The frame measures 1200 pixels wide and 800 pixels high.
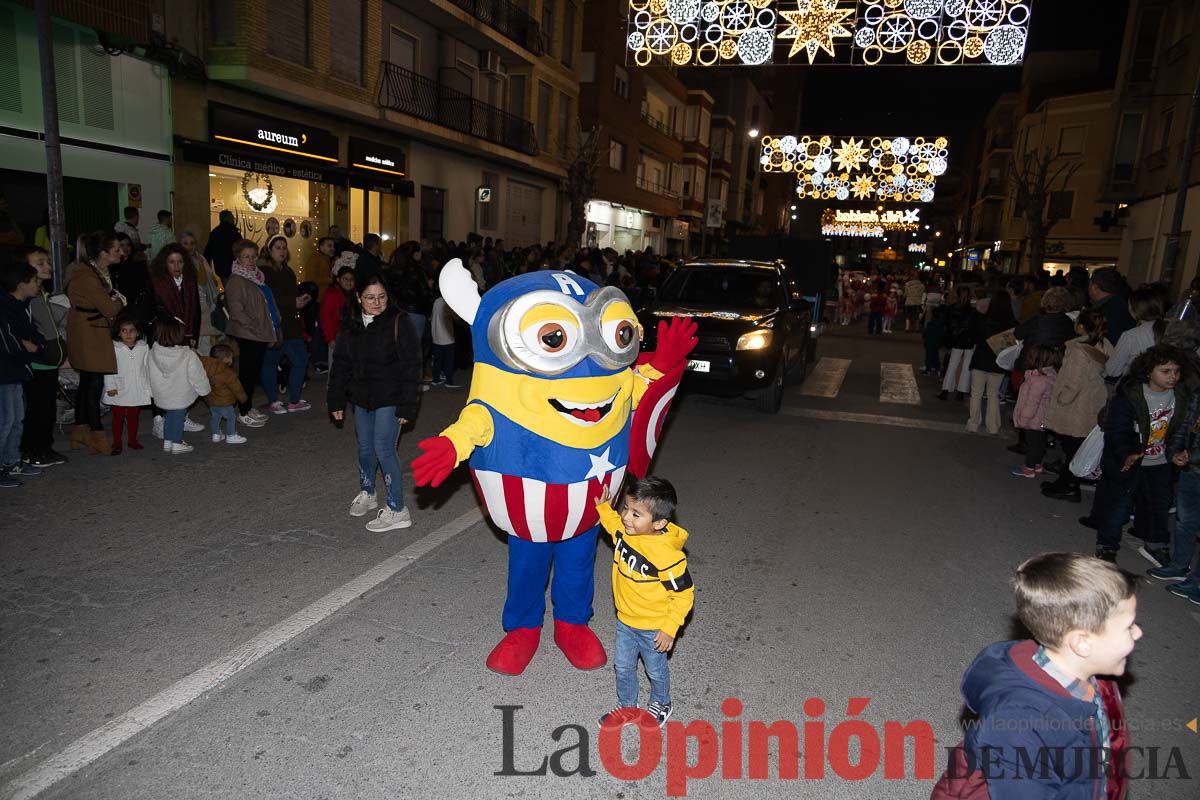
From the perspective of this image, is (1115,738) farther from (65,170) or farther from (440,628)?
(65,170)

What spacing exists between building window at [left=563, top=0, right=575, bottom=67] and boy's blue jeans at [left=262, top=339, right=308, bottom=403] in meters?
22.6

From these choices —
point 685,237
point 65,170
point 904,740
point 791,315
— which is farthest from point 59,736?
point 685,237

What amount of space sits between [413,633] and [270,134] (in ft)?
48.4

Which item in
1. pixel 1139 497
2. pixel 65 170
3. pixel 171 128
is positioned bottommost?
pixel 1139 497

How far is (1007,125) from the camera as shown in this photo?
51.5 m

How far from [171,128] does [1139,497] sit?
51.3 feet

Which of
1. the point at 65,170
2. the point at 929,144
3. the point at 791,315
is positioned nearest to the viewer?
the point at 791,315

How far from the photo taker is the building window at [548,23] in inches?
1037

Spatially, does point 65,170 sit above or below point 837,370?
above

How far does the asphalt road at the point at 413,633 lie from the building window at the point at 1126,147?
24032 mm

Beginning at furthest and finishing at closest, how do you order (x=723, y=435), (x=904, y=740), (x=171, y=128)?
1. (x=171, y=128)
2. (x=723, y=435)
3. (x=904, y=740)

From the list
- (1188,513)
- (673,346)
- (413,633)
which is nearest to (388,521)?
(413,633)

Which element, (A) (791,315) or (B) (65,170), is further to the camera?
(B) (65,170)

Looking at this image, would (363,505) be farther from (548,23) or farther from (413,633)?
(548,23)
